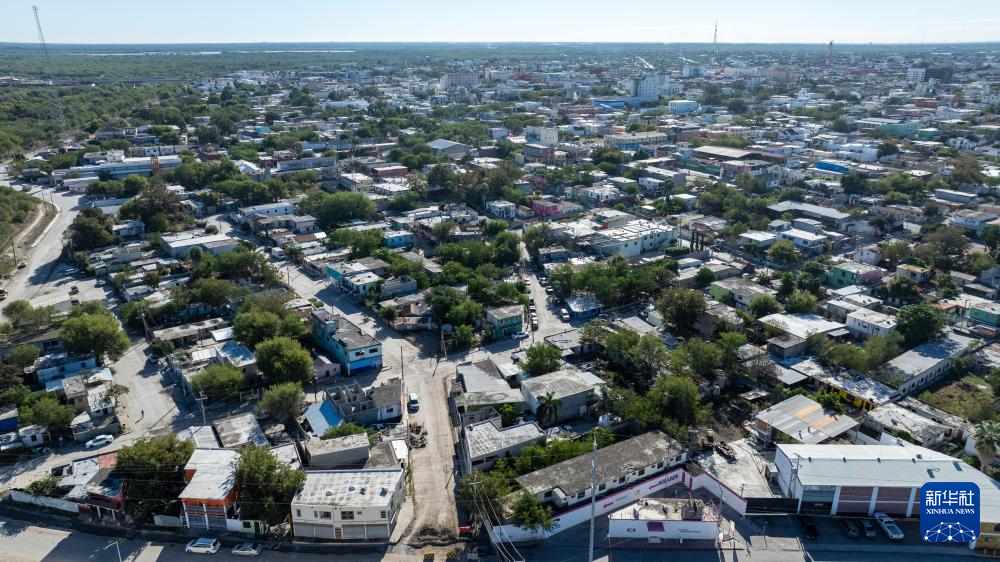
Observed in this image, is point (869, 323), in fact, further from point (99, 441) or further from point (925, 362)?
point (99, 441)

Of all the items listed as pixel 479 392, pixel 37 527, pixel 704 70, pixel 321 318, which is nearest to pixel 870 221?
pixel 479 392

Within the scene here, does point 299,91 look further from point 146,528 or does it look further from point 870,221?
point 146,528

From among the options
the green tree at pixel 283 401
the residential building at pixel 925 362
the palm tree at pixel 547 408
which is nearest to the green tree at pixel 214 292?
the green tree at pixel 283 401

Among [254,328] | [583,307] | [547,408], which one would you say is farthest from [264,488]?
[583,307]

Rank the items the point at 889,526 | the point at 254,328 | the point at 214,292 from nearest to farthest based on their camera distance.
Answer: the point at 889,526
the point at 254,328
the point at 214,292

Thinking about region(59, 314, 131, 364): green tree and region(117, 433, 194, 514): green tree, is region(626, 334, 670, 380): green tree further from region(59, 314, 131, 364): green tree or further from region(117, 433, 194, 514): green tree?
region(59, 314, 131, 364): green tree
